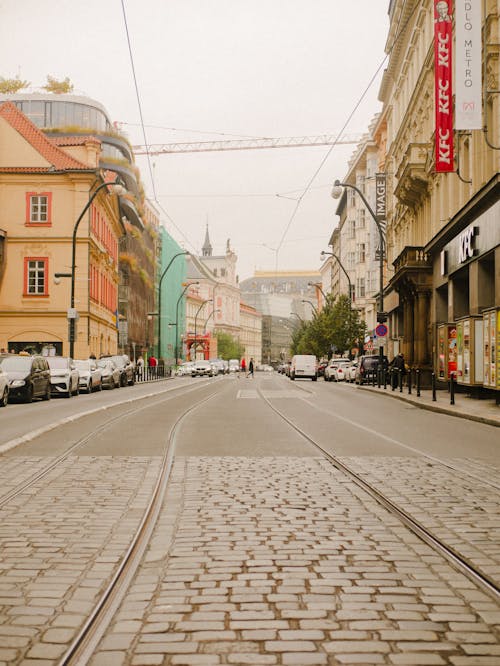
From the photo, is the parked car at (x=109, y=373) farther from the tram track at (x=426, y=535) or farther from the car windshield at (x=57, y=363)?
the tram track at (x=426, y=535)

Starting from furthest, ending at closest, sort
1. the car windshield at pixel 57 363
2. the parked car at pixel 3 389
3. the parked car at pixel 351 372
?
1. the parked car at pixel 351 372
2. the car windshield at pixel 57 363
3. the parked car at pixel 3 389

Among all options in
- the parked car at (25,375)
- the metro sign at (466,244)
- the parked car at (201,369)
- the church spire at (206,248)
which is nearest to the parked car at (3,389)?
the parked car at (25,375)

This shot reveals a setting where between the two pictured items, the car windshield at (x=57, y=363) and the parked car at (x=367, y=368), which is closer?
the car windshield at (x=57, y=363)

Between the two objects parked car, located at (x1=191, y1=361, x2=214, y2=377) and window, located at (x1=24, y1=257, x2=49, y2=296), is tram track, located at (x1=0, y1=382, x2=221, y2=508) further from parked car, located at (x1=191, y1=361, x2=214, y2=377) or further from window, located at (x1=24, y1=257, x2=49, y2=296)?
parked car, located at (x1=191, y1=361, x2=214, y2=377)

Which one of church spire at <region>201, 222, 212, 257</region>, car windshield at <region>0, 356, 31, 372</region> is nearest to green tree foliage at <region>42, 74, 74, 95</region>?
car windshield at <region>0, 356, 31, 372</region>

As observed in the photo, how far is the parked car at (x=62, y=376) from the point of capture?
3144 cm

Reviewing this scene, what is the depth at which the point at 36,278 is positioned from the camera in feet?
170

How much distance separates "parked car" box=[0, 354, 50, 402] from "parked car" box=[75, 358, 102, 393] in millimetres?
6422

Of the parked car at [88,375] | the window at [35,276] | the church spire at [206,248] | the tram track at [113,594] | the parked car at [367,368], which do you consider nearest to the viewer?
the tram track at [113,594]

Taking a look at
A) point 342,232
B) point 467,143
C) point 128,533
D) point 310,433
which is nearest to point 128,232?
point 342,232

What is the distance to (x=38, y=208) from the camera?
2061 inches

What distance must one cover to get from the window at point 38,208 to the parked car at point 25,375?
2473cm

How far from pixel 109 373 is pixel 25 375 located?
14.5 m

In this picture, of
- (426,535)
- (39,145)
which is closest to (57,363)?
(39,145)
